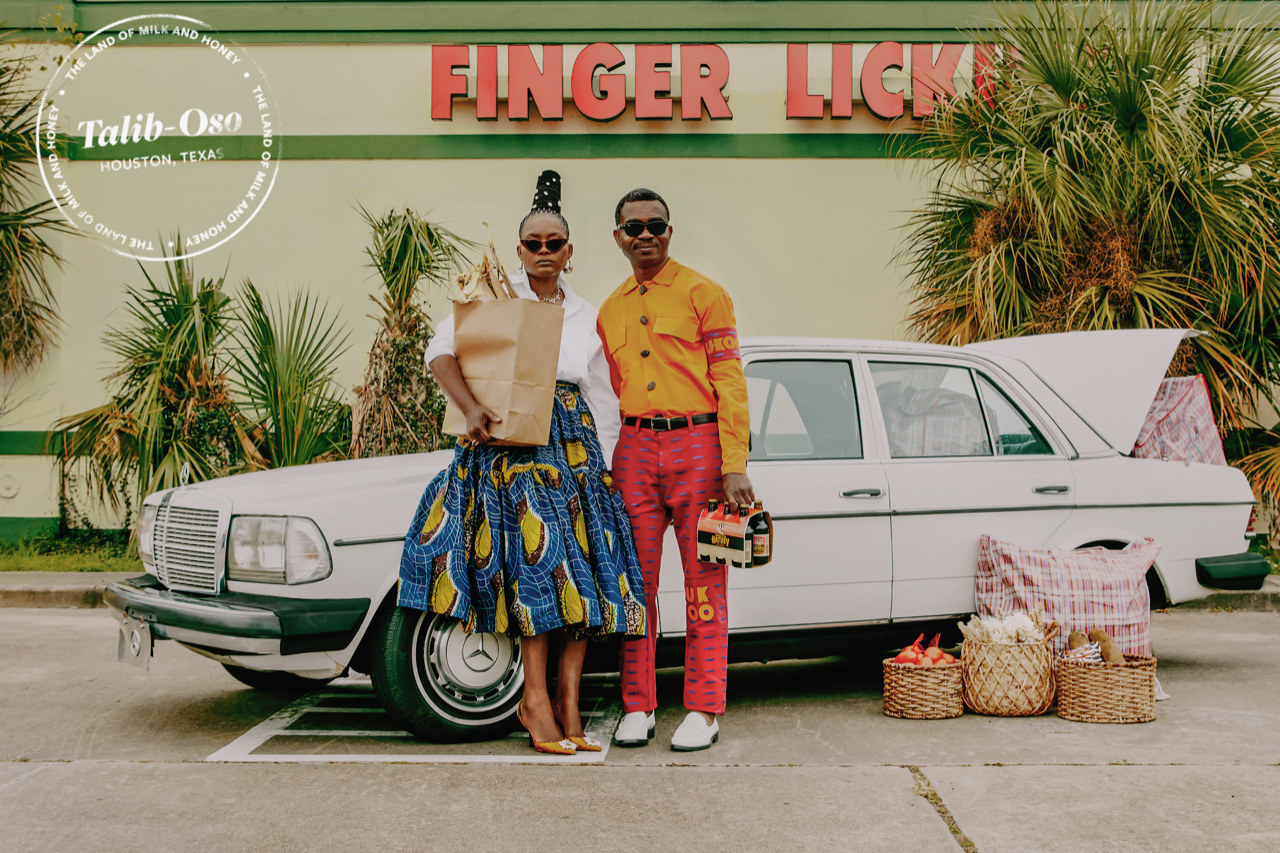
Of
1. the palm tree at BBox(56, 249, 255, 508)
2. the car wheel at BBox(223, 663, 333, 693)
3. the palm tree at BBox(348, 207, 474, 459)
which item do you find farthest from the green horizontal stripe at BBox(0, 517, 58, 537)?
the car wheel at BBox(223, 663, 333, 693)

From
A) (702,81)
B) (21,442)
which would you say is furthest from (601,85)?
(21,442)

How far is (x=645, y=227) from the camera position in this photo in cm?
425

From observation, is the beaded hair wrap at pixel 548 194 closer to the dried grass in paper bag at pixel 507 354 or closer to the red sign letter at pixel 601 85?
the dried grass in paper bag at pixel 507 354

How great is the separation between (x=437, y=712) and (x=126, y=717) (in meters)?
1.54

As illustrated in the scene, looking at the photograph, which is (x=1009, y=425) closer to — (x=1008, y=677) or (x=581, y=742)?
(x=1008, y=677)

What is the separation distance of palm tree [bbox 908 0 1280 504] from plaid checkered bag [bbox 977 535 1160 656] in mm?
3179

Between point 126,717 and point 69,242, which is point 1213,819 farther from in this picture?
point 69,242

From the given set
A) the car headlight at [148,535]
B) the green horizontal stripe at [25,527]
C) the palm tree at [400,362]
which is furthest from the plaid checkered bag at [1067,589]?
the green horizontal stripe at [25,527]

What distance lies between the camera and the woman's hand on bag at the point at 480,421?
13.2 ft

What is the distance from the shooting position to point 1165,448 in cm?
561

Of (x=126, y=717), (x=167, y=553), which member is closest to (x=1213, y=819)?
(x=167, y=553)

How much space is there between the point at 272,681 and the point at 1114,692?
3.64 meters

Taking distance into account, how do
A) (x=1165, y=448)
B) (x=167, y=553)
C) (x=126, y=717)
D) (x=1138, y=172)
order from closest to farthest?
(x=167, y=553) < (x=126, y=717) < (x=1165, y=448) < (x=1138, y=172)

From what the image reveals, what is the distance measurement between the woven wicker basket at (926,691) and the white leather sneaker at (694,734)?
870 millimetres
